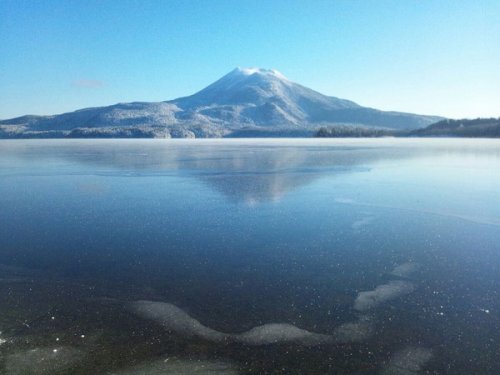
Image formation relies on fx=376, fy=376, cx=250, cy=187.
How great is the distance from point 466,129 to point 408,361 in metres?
132

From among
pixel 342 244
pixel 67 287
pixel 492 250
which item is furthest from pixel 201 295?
pixel 492 250

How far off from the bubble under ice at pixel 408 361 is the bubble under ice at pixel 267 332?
524 mm

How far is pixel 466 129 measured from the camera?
11775 centimetres

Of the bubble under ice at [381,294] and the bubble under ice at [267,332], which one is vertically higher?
the bubble under ice at [381,294]

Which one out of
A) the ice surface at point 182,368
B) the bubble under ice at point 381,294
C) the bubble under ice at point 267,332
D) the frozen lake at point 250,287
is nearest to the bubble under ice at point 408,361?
the frozen lake at point 250,287

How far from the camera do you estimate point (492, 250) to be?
27.7 feet

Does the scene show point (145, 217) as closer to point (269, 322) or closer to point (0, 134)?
point (269, 322)

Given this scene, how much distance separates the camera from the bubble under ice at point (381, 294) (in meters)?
5.95

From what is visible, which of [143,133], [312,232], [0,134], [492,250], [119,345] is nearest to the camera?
[119,345]

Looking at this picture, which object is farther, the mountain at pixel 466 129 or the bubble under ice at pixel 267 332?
the mountain at pixel 466 129

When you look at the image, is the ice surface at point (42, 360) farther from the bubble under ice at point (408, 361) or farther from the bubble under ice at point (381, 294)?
the bubble under ice at point (381, 294)

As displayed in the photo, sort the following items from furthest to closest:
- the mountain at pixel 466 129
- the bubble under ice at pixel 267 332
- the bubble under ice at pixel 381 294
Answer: the mountain at pixel 466 129
the bubble under ice at pixel 381 294
the bubble under ice at pixel 267 332

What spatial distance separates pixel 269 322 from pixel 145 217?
7080 millimetres

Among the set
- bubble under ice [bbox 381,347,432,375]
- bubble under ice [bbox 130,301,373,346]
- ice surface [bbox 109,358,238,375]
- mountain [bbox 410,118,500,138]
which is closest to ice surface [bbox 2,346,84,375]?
ice surface [bbox 109,358,238,375]
